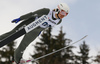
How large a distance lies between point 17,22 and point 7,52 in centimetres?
1639

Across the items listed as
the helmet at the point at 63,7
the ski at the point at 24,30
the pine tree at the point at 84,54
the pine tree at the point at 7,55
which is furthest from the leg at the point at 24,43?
the pine tree at the point at 84,54

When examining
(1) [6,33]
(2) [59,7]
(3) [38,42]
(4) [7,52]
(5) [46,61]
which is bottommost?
(1) [6,33]

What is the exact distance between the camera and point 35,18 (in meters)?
5.20

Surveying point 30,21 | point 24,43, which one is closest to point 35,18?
point 30,21

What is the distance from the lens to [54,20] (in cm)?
530

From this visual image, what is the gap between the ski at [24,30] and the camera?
461 cm

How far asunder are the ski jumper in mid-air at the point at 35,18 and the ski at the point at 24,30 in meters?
0.24

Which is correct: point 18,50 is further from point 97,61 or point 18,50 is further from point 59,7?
point 97,61

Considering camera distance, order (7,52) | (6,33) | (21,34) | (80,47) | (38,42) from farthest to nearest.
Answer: (80,47) → (38,42) → (7,52) → (6,33) → (21,34)

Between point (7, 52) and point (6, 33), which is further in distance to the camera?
point (7, 52)

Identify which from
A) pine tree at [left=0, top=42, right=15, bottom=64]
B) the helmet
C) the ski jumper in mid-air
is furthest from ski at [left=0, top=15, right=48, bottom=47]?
pine tree at [left=0, top=42, right=15, bottom=64]

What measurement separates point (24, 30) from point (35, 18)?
71 centimetres

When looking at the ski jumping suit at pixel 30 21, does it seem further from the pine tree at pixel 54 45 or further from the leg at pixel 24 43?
the pine tree at pixel 54 45

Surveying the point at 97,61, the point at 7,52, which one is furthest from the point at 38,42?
the point at 97,61
